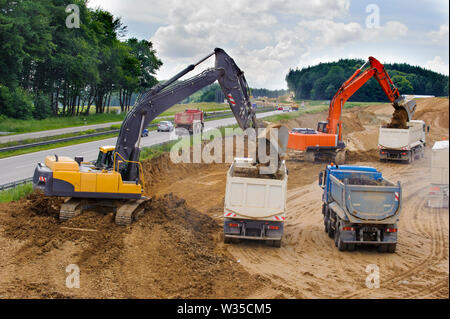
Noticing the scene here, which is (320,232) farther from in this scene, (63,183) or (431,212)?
(63,183)

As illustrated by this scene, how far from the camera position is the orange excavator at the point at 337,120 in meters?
28.8

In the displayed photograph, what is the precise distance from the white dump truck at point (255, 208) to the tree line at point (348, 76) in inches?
796

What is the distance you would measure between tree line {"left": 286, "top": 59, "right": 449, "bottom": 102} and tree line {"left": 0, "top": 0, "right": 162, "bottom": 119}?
90.7ft

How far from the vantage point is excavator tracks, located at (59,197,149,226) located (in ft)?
46.6

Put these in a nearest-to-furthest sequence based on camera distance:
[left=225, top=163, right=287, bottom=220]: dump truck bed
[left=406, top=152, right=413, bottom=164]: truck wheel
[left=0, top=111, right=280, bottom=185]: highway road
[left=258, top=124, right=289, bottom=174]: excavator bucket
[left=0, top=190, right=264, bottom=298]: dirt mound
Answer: [left=0, top=190, right=264, bottom=298]: dirt mound < [left=225, top=163, right=287, bottom=220]: dump truck bed < [left=258, top=124, right=289, bottom=174]: excavator bucket < [left=0, top=111, right=280, bottom=185]: highway road < [left=406, top=152, right=413, bottom=164]: truck wheel

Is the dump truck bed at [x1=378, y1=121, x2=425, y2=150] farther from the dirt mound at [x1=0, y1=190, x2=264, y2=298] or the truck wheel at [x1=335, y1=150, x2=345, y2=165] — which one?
the dirt mound at [x1=0, y1=190, x2=264, y2=298]

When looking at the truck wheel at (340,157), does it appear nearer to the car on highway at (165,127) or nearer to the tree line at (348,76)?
the tree line at (348,76)

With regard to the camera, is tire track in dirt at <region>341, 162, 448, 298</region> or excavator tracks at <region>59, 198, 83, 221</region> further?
excavator tracks at <region>59, 198, 83, 221</region>

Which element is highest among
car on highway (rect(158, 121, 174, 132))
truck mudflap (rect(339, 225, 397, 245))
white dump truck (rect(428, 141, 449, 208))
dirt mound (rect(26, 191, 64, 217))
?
car on highway (rect(158, 121, 174, 132))

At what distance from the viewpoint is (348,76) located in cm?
6172

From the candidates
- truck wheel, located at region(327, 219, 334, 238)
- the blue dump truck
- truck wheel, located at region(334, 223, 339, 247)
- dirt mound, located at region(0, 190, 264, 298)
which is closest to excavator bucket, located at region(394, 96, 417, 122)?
truck wheel, located at region(327, 219, 334, 238)

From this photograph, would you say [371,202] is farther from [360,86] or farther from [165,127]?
[165,127]

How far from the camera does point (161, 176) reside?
25688 millimetres

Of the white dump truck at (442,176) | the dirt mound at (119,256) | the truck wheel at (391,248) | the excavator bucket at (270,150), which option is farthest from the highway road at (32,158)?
the white dump truck at (442,176)
